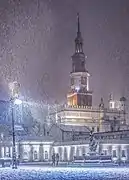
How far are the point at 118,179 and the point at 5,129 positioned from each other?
83.6m

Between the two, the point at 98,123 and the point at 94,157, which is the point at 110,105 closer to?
the point at 98,123

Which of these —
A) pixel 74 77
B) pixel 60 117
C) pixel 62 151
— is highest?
pixel 74 77

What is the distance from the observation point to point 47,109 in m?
160

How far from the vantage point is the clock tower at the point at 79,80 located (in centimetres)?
15050

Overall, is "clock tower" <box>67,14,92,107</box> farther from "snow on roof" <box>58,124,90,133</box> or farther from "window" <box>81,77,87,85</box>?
"snow on roof" <box>58,124,90,133</box>

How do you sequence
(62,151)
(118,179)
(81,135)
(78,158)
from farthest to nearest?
(81,135) < (62,151) < (78,158) < (118,179)

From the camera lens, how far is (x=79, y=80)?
152 m

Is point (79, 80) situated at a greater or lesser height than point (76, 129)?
greater

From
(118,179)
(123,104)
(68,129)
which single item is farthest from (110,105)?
(118,179)

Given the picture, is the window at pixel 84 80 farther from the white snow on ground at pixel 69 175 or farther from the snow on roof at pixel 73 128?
the white snow on ground at pixel 69 175

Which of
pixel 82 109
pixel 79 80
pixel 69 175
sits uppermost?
pixel 79 80

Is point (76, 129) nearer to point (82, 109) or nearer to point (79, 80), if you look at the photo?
point (82, 109)

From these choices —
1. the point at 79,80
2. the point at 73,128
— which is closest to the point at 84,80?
the point at 79,80

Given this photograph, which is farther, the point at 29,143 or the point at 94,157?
the point at 29,143
